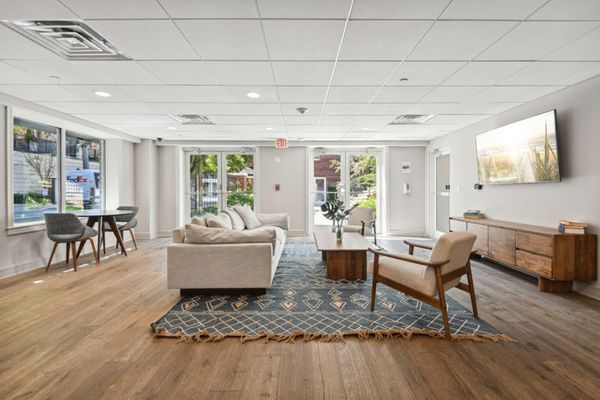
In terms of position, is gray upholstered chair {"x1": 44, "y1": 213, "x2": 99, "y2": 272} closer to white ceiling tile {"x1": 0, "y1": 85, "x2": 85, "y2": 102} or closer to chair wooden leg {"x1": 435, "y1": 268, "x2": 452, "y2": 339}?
white ceiling tile {"x1": 0, "y1": 85, "x2": 85, "y2": 102}

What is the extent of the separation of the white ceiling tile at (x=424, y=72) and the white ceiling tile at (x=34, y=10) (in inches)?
115

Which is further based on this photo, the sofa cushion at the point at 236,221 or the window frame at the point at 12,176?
the sofa cushion at the point at 236,221

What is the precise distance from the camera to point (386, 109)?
183 inches

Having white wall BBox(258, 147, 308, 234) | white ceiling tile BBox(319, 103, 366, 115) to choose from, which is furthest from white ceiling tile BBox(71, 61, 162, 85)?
white wall BBox(258, 147, 308, 234)

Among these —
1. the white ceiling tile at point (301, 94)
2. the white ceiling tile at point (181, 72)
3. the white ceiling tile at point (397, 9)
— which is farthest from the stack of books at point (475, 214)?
the white ceiling tile at point (181, 72)

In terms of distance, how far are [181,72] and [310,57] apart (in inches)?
57.3

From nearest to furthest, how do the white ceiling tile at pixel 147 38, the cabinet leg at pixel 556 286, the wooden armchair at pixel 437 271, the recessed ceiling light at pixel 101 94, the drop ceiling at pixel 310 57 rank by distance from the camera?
the drop ceiling at pixel 310 57 < the white ceiling tile at pixel 147 38 < the wooden armchair at pixel 437 271 < the cabinet leg at pixel 556 286 < the recessed ceiling light at pixel 101 94

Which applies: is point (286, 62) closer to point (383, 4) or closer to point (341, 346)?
point (383, 4)

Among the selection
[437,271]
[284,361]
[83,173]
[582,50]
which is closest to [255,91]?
[437,271]

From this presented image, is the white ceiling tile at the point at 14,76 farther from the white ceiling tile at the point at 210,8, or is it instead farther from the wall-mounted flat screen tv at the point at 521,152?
the wall-mounted flat screen tv at the point at 521,152

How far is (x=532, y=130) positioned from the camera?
403 centimetres

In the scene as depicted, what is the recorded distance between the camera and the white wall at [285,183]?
25.7 ft

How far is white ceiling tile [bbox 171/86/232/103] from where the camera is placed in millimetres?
3756

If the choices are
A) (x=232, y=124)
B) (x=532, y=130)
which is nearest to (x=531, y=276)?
(x=532, y=130)
